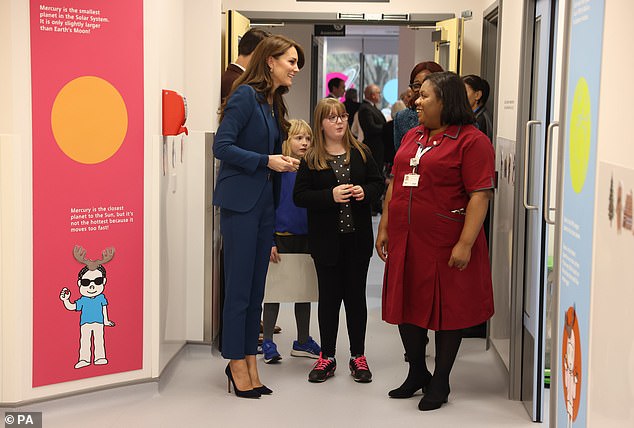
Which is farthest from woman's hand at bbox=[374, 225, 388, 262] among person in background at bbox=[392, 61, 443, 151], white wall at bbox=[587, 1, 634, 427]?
white wall at bbox=[587, 1, 634, 427]

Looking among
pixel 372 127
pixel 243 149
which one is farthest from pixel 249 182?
pixel 372 127

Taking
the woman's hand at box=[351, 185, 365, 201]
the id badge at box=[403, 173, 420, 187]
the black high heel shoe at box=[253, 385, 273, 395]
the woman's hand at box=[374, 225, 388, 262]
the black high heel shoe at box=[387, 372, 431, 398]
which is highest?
the id badge at box=[403, 173, 420, 187]

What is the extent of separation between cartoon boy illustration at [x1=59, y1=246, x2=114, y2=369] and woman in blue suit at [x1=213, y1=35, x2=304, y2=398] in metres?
0.60

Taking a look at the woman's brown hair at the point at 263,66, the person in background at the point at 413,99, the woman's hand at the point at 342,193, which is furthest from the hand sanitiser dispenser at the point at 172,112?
the person in background at the point at 413,99

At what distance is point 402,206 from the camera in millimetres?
4441

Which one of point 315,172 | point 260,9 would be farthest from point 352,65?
point 315,172

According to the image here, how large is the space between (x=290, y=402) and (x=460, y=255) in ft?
3.75

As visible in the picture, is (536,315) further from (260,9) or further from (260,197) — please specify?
(260,9)

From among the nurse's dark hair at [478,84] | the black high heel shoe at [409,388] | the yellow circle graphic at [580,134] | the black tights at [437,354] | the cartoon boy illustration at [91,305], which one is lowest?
the black high heel shoe at [409,388]

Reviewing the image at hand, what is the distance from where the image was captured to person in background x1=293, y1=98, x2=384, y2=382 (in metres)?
4.83

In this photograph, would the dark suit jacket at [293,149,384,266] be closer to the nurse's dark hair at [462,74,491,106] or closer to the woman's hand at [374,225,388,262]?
the woman's hand at [374,225,388,262]

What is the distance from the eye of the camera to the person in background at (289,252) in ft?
17.1

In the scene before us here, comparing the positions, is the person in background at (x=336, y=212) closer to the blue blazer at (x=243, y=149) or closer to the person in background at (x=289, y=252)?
the person in background at (x=289, y=252)

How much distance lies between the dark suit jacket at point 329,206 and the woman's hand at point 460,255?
0.65 meters
